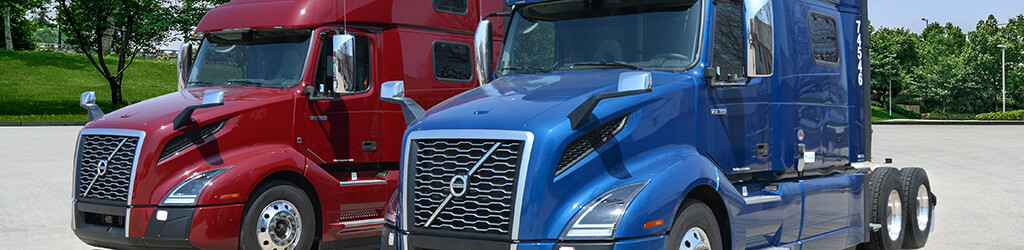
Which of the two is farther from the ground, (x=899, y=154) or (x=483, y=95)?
(x=483, y=95)

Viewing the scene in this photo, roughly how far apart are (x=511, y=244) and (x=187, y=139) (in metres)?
4.07

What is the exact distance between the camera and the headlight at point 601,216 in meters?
5.79

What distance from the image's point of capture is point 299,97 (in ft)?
31.9

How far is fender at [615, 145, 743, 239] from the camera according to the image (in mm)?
5840

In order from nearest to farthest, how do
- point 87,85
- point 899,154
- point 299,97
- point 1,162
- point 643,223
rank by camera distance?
point 643,223 < point 299,97 < point 1,162 < point 899,154 < point 87,85

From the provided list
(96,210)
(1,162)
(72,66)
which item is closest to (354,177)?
(96,210)

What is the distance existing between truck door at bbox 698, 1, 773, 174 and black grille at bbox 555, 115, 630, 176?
1057 mm

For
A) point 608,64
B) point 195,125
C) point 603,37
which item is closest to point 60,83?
point 195,125

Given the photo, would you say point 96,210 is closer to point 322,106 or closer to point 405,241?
point 322,106

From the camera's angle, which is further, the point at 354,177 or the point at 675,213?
the point at 354,177

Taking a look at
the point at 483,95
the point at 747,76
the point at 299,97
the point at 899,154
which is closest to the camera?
the point at 483,95

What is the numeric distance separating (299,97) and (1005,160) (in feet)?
61.6

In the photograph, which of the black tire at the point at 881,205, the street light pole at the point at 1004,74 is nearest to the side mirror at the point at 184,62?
the black tire at the point at 881,205

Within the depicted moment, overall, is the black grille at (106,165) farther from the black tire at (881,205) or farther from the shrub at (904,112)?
the shrub at (904,112)
